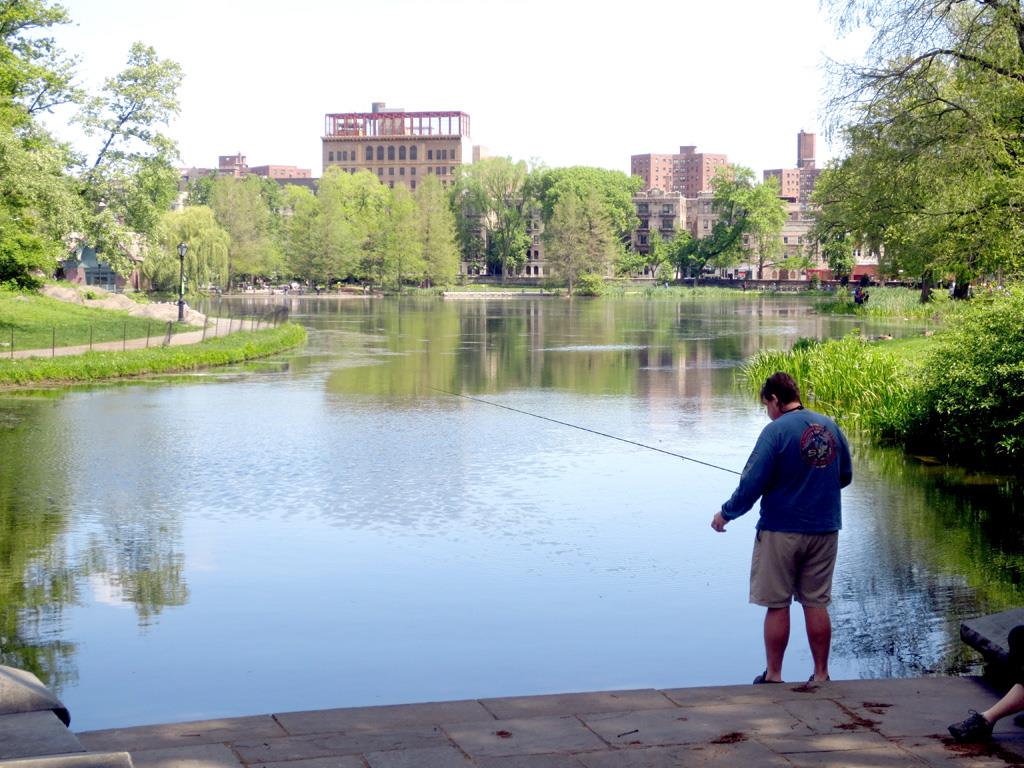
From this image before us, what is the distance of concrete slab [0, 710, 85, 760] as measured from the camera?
15.9 feet

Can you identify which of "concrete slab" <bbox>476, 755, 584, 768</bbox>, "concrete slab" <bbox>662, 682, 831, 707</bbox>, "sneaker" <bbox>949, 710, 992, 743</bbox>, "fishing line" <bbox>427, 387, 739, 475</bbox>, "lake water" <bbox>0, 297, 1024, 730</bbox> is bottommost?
"lake water" <bbox>0, 297, 1024, 730</bbox>

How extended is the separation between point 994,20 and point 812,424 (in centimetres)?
1891

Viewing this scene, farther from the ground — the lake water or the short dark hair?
the short dark hair

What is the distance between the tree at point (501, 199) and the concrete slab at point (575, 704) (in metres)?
153

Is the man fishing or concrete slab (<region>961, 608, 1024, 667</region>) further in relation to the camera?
the man fishing

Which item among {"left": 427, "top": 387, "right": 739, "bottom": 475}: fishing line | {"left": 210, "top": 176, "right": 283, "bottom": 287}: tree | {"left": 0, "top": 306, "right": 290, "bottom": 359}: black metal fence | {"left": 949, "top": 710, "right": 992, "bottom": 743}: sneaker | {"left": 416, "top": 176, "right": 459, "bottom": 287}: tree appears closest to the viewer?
{"left": 949, "top": 710, "right": 992, "bottom": 743}: sneaker

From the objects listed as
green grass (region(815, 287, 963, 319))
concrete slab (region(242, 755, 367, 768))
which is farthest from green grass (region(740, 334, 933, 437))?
green grass (region(815, 287, 963, 319))

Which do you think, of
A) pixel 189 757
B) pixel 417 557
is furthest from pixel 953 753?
pixel 417 557

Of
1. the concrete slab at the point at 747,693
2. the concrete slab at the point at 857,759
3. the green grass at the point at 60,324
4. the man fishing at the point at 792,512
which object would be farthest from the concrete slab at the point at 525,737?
the green grass at the point at 60,324

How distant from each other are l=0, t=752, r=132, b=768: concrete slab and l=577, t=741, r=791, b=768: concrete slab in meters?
2.21

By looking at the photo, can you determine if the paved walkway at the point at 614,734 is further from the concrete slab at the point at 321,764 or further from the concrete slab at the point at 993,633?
the concrete slab at the point at 993,633

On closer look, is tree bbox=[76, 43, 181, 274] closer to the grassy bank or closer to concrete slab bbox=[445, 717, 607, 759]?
the grassy bank

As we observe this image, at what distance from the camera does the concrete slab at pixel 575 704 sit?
6504 mm

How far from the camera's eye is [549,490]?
51.0ft
